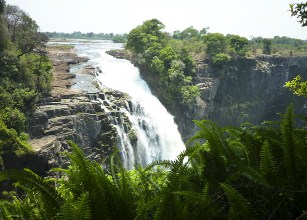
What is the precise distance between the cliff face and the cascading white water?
104 inches

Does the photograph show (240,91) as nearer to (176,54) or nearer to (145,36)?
(176,54)

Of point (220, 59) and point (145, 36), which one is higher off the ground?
point (145, 36)

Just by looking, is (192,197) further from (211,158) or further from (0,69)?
(0,69)

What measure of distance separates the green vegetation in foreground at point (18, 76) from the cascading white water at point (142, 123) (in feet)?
19.8

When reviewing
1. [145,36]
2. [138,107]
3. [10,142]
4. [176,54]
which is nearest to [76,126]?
[10,142]

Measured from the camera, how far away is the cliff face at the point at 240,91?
33219mm

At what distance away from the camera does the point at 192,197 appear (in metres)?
1.96

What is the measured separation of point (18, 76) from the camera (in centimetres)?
2075

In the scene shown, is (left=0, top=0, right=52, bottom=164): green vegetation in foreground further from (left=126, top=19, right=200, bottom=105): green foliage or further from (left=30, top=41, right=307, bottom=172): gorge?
(left=126, top=19, right=200, bottom=105): green foliage

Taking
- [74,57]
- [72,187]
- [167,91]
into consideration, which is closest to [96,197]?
[72,187]

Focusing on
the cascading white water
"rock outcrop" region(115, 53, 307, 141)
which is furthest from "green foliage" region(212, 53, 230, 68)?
the cascading white water

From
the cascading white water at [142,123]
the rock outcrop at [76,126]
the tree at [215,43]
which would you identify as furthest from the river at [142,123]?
the tree at [215,43]

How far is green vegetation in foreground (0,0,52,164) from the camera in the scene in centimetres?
1611

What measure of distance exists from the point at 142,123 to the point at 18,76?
32.0 ft
